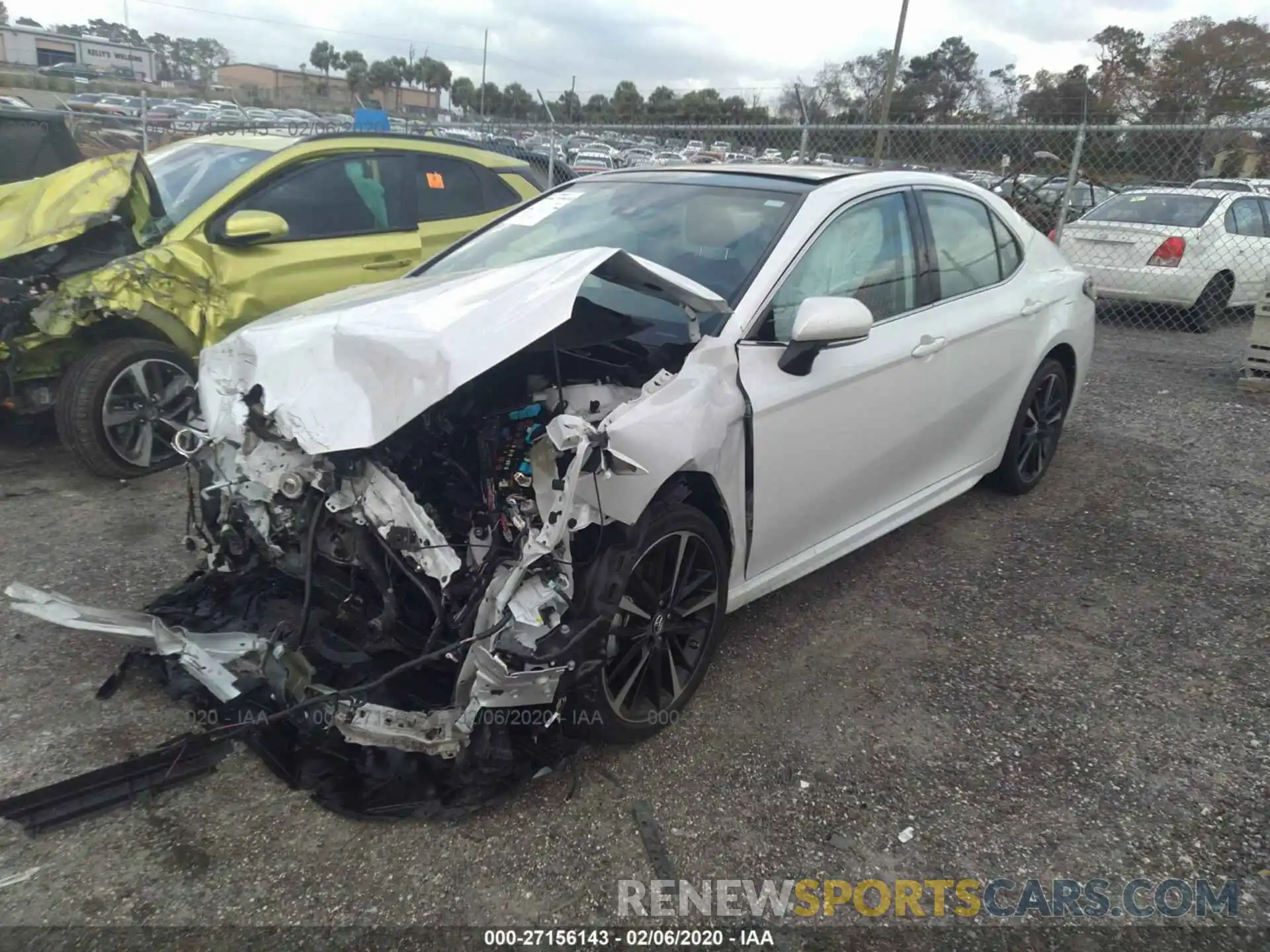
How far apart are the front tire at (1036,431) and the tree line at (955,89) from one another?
7160 mm

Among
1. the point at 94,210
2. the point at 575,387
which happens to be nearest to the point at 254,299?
the point at 94,210

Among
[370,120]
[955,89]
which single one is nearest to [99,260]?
[370,120]

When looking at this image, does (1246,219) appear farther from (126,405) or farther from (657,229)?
(126,405)

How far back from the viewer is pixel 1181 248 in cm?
959

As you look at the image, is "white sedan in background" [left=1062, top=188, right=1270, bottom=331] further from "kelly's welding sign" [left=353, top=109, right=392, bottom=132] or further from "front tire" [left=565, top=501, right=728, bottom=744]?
"front tire" [left=565, top=501, right=728, bottom=744]

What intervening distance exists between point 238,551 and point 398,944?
140 cm

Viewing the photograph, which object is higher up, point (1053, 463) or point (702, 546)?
point (702, 546)

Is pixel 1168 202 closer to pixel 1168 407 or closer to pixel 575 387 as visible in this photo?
pixel 1168 407

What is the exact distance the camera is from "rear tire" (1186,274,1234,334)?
9.95 meters

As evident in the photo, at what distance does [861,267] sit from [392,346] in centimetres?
194

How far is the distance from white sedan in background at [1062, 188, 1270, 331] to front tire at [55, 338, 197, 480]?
30.7 feet

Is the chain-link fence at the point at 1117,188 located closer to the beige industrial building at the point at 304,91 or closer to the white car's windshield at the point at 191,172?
the white car's windshield at the point at 191,172

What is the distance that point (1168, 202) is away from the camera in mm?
10109

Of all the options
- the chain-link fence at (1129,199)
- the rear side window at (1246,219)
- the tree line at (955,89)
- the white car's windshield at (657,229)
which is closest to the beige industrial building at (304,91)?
the tree line at (955,89)
